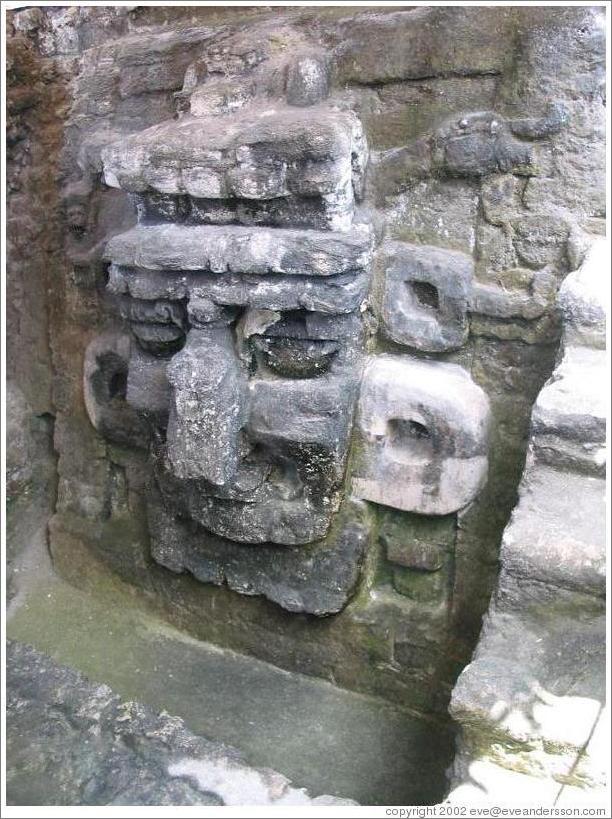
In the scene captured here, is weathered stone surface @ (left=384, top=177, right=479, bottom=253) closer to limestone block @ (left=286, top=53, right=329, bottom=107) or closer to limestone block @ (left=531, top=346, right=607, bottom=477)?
limestone block @ (left=286, top=53, right=329, bottom=107)

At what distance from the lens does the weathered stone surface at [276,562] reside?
2373 millimetres

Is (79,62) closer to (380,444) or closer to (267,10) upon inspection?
(267,10)

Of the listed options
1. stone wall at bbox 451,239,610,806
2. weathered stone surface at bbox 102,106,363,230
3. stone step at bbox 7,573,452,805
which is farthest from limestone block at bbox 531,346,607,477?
stone step at bbox 7,573,452,805

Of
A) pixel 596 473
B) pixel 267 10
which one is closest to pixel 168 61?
pixel 267 10

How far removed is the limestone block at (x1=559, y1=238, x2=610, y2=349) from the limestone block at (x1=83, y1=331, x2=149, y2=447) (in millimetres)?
1421

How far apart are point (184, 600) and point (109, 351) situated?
0.88 meters

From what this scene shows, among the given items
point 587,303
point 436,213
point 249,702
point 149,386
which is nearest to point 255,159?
point 436,213

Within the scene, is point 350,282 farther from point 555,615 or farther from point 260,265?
point 555,615

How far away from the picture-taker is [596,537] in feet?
5.66

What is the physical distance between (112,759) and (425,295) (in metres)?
1.40

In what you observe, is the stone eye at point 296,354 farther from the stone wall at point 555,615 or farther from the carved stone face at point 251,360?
the stone wall at point 555,615

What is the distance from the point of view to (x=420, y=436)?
2256mm

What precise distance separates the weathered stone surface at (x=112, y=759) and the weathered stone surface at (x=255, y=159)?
52.6 inches

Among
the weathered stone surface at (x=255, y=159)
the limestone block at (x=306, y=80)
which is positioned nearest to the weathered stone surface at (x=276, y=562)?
the weathered stone surface at (x=255, y=159)
